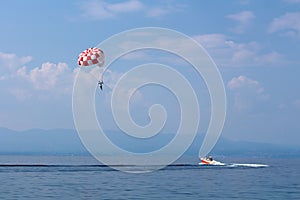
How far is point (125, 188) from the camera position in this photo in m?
68.5

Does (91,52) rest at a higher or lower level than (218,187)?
higher

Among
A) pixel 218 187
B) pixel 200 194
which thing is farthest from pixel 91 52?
pixel 218 187

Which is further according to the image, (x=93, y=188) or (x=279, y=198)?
(x=93, y=188)

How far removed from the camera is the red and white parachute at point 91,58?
62.5 m

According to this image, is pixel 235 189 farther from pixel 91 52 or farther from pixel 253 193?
pixel 91 52

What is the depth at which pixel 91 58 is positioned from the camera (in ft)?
205

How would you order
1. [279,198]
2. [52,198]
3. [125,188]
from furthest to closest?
1. [125,188]
2. [279,198]
3. [52,198]

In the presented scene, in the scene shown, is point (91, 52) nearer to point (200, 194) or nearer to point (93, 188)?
point (93, 188)

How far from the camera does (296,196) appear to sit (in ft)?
203

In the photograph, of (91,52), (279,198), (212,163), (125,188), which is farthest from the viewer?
(212,163)

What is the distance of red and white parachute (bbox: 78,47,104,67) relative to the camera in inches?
2461

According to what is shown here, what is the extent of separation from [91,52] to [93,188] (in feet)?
61.3

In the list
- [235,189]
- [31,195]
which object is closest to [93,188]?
[31,195]

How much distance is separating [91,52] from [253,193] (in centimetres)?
2829
